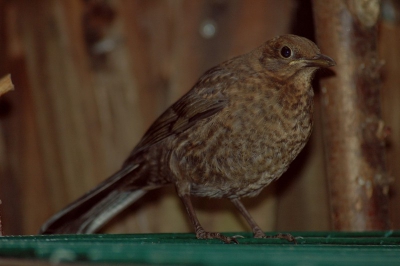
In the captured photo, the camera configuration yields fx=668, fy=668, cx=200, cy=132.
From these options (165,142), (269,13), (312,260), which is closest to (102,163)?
(165,142)

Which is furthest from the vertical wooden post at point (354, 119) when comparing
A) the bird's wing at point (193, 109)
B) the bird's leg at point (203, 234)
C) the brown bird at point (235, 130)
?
the bird's leg at point (203, 234)

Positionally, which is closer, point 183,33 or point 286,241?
point 286,241

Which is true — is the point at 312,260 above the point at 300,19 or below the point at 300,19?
below

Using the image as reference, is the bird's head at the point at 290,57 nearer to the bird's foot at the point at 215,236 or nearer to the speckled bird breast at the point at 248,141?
the speckled bird breast at the point at 248,141

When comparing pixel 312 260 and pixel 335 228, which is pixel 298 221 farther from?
pixel 312 260

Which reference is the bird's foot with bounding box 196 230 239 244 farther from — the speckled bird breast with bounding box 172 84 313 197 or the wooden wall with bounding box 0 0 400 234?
the wooden wall with bounding box 0 0 400 234

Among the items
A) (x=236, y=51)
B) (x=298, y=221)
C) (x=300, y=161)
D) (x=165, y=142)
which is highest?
(x=236, y=51)
